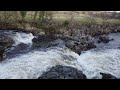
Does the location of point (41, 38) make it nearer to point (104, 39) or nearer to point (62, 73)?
point (62, 73)

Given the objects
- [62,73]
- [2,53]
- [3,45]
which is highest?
[3,45]

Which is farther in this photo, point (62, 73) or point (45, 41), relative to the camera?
point (45, 41)

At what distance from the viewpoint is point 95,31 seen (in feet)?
13.8

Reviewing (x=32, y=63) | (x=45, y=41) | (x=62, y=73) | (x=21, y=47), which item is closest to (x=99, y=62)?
(x=62, y=73)

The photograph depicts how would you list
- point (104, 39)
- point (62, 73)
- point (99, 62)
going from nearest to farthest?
point (62, 73)
point (99, 62)
point (104, 39)

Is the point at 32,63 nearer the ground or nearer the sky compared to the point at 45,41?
nearer the ground

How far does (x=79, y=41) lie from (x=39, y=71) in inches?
33.3

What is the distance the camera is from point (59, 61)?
13.3ft

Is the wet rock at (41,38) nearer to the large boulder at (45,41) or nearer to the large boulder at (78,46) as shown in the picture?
the large boulder at (45,41)

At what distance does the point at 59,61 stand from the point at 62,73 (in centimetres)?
21

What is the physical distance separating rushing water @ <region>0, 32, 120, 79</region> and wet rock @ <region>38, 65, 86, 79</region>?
7cm

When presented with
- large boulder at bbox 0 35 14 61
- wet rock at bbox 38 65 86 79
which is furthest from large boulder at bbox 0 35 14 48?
wet rock at bbox 38 65 86 79
